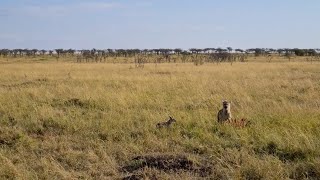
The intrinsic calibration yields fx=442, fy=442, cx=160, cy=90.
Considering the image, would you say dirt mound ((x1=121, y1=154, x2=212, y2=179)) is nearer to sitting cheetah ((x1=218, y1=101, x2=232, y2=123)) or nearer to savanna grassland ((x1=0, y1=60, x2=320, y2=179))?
savanna grassland ((x1=0, y1=60, x2=320, y2=179))

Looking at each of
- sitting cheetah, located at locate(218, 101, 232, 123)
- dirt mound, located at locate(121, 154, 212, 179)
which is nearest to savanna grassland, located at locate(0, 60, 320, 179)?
dirt mound, located at locate(121, 154, 212, 179)

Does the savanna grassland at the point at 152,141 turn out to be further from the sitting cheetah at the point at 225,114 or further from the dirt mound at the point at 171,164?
the sitting cheetah at the point at 225,114

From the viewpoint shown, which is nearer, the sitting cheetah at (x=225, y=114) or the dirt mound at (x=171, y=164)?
the dirt mound at (x=171, y=164)

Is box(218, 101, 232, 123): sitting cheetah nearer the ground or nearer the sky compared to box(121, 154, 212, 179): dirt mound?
nearer the sky

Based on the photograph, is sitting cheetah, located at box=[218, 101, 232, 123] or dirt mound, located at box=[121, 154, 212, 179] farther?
sitting cheetah, located at box=[218, 101, 232, 123]

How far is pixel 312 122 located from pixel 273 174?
3.38 metres

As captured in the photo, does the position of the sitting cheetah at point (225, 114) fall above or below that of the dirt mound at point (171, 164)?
above

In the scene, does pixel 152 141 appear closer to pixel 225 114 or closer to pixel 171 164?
pixel 171 164

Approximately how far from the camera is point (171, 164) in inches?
235

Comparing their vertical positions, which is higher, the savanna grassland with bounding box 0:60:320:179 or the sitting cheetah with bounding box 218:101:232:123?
the sitting cheetah with bounding box 218:101:232:123

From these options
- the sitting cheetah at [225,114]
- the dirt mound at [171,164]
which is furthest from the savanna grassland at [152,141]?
the sitting cheetah at [225,114]

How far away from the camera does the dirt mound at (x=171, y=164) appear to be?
5.78 metres

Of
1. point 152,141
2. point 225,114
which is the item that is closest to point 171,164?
point 152,141

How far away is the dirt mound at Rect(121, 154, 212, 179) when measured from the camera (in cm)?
578
